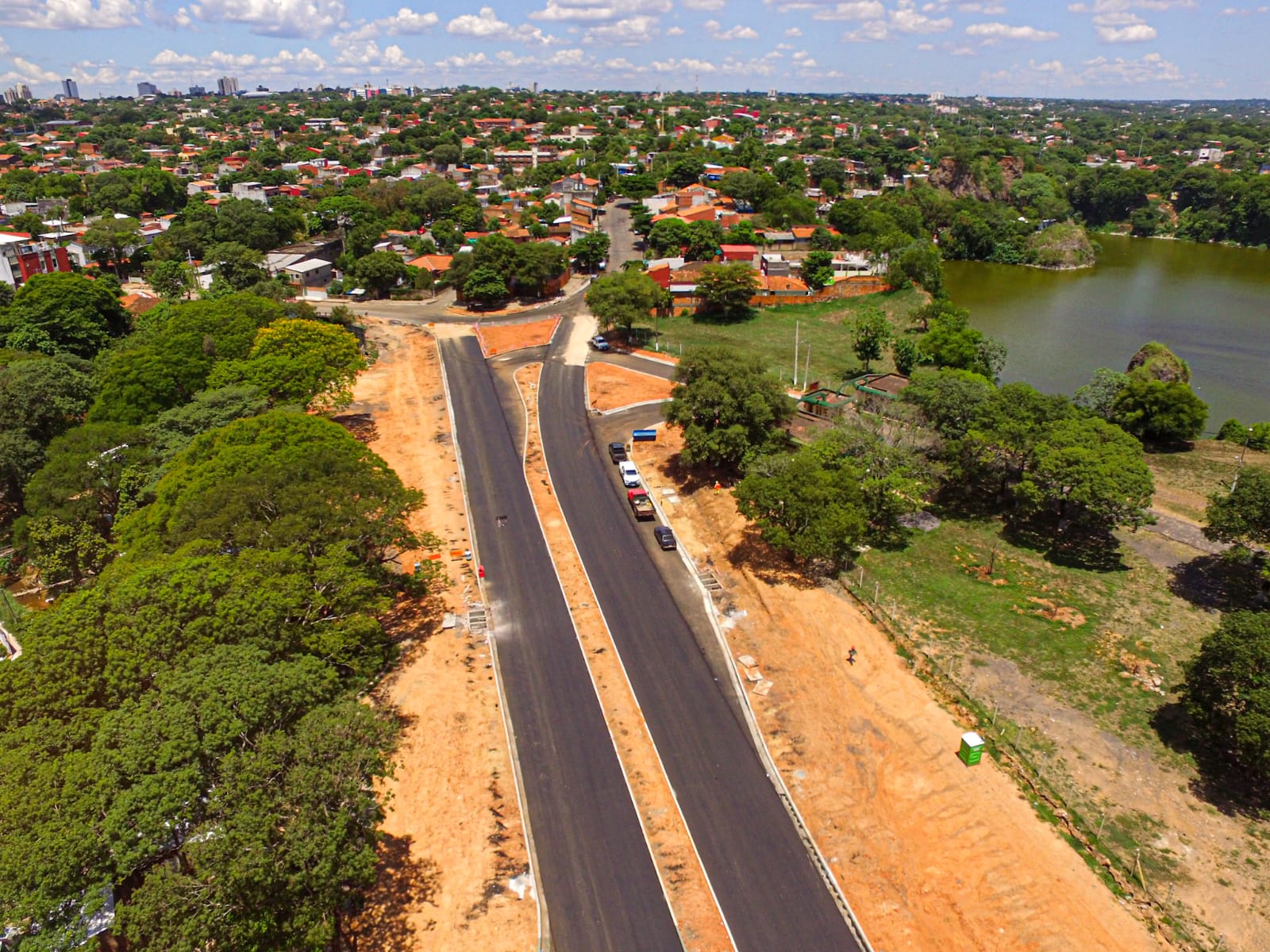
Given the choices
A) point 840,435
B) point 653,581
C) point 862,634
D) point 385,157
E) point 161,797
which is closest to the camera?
point 161,797

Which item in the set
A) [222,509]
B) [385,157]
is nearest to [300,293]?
[222,509]

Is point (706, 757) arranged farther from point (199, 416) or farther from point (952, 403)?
point (199, 416)

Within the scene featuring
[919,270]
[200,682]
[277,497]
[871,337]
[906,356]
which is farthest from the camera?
[919,270]

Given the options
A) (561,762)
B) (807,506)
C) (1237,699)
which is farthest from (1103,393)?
(561,762)

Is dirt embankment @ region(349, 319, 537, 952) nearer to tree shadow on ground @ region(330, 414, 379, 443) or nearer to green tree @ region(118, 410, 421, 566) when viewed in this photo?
green tree @ region(118, 410, 421, 566)

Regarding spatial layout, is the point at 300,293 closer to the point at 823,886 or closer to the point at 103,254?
the point at 103,254

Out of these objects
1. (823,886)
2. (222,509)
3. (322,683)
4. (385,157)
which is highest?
(385,157)

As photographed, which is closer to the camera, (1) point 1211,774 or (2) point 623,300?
(1) point 1211,774
